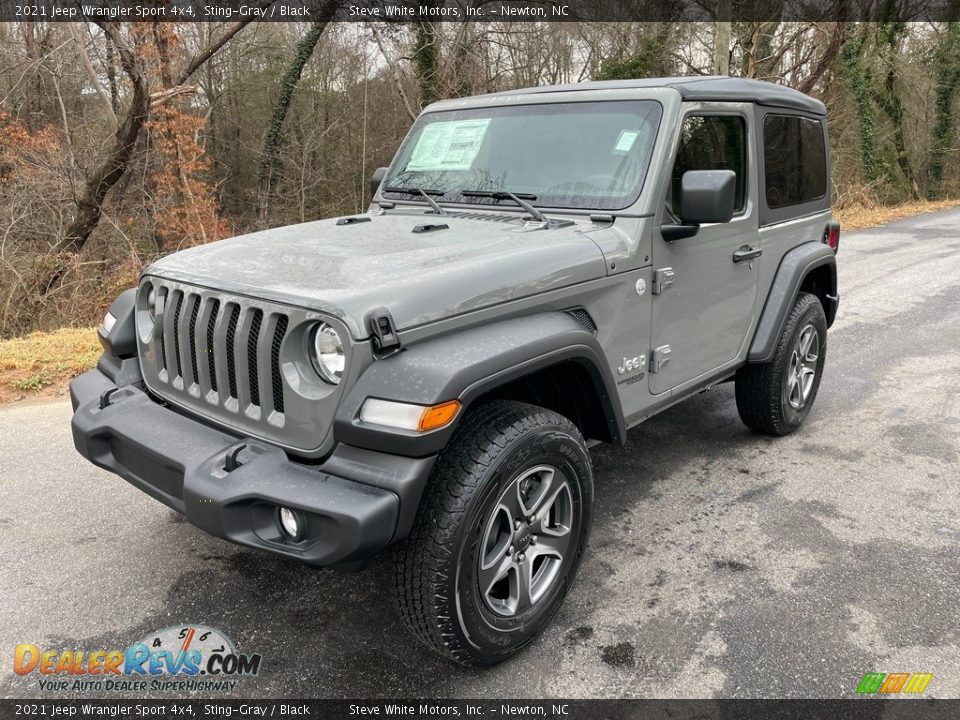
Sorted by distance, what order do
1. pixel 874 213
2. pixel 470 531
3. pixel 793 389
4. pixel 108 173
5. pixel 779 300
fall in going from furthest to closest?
1. pixel 874 213
2. pixel 108 173
3. pixel 793 389
4. pixel 779 300
5. pixel 470 531

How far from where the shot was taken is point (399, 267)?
2.68m

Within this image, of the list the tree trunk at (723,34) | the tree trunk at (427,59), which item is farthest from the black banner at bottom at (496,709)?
the tree trunk at (427,59)

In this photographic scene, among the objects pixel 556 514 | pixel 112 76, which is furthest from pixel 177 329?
pixel 112 76

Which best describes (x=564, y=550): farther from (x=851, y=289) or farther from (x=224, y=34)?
(x=224, y=34)

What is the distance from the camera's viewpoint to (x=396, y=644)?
2791mm

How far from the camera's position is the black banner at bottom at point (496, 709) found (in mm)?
2410

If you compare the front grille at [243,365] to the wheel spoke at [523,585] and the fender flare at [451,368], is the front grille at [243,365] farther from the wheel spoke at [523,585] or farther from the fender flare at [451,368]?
the wheel spoke at [523,585]

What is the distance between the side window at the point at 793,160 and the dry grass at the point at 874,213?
10765 mm

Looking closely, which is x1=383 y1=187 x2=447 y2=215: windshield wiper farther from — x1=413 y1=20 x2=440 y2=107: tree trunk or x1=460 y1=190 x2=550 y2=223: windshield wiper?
x1=413 y1=20 x2=440 y2=107: tree trunk

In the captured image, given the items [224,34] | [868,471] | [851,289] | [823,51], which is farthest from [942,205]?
[868,471]

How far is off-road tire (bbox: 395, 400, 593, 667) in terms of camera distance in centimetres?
233

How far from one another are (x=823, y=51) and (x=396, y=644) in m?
21.3

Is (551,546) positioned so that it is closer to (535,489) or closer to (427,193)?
(535,489)

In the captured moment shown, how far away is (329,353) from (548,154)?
167cm
